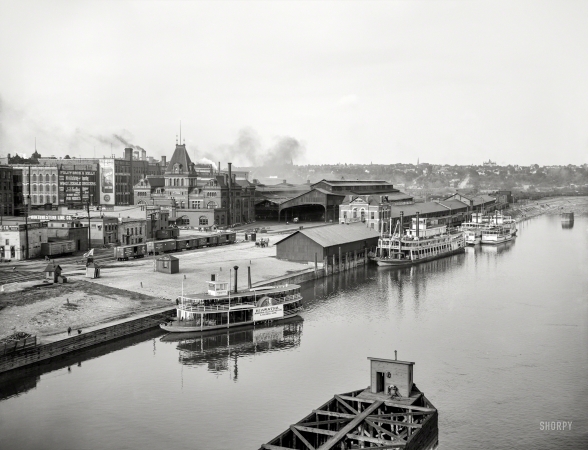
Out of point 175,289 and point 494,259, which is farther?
point 494,259

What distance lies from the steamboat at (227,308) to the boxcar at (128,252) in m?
17.1

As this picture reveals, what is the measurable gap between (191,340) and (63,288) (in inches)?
447

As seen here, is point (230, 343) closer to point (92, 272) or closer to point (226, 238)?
point (92, 272)

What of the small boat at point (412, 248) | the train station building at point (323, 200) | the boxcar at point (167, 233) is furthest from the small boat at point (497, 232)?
the boxcar at point (167, 233)

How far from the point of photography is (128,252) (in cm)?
5762

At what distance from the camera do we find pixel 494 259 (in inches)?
2931

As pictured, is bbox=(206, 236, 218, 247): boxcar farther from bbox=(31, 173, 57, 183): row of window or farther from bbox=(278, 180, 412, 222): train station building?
bbox=(31, 173, 57, 183): row of window

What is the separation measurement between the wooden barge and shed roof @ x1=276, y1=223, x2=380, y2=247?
3668 cm

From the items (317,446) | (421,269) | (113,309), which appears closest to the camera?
(317,446)

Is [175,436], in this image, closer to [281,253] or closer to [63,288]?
[63,288]

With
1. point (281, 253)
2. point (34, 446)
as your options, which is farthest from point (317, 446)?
point (281, 253)

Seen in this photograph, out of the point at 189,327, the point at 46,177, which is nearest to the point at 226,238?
the point at 46,177

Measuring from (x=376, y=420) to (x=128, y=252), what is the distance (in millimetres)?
39422

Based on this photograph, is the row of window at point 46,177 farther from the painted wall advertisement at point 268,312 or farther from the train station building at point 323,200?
the painted wall advertisement at point 268,312
